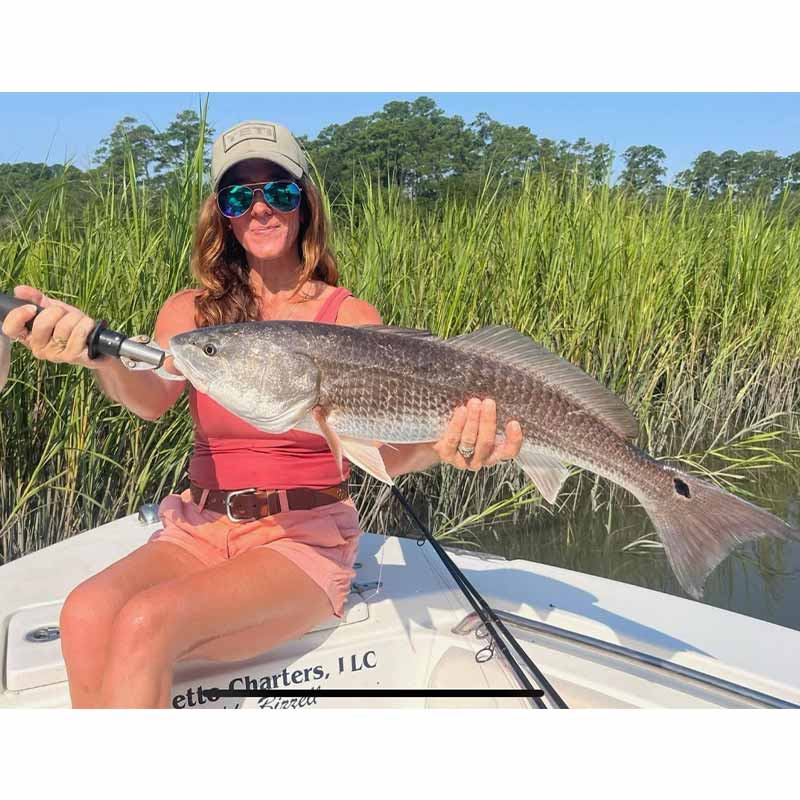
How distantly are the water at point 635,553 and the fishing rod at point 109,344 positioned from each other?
3.61 meters

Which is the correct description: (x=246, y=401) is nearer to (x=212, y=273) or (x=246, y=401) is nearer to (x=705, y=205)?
(x=212, y=273)

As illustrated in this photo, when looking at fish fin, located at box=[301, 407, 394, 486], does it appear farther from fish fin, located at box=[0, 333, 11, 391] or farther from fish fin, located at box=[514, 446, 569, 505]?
fish fin, located at box=[0, 333, 11, 391]

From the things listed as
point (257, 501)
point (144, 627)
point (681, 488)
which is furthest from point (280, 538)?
point (681, 488)

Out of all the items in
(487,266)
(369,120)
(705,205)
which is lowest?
(487,266)

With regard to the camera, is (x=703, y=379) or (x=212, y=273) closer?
(x=212, y=273)

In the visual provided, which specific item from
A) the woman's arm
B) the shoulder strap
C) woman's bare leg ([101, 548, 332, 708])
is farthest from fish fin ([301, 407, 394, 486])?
the shoulder strap

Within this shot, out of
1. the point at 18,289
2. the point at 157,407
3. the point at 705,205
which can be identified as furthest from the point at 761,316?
the point at 18,289

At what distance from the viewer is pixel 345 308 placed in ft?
8.52

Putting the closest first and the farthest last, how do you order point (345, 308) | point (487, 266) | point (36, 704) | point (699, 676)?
point (36, 704), point (699, 676), point (345, 308), point (487, 266)

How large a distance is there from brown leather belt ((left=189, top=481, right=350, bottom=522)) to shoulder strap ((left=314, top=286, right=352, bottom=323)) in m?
0.59

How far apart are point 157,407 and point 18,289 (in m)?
0.58

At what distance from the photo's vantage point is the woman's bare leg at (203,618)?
178 centimetres

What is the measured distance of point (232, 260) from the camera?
9.10 feet

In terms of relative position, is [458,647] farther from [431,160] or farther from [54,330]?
[431,160]
